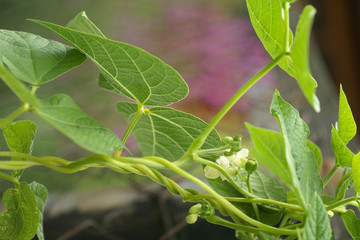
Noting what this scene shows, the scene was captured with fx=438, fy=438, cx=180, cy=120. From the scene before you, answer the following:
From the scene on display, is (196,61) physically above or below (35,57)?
below

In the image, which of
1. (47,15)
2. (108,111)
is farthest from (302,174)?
(47,15)

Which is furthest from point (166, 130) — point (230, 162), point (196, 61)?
point (196, 61)

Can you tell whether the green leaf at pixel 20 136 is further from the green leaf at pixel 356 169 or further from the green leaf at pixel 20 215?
the green leaf at pixel 356 169

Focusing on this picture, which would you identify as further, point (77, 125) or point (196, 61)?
point (196, 61)

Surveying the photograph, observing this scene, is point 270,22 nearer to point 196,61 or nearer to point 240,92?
point 240,92

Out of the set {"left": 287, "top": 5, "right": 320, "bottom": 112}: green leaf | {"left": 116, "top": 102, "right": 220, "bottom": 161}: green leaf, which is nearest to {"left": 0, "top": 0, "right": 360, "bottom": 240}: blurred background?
{"left": 116, "top": 102, "right": 220, "bottom": 161}: green leaf
